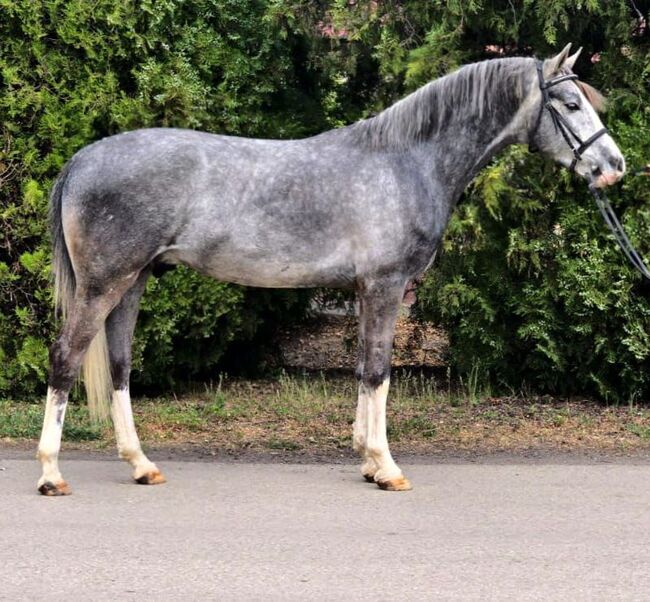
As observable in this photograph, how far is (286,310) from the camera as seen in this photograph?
368 inches

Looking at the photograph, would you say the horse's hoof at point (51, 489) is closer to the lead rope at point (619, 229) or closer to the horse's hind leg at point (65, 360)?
the horse's hind leg at point (65, 360)

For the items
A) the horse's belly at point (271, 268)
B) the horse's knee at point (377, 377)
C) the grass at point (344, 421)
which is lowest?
the grass at point (344, 421)

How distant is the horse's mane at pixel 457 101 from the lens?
20.2ft

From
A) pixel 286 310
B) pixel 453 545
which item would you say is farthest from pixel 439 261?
pixel 453 545

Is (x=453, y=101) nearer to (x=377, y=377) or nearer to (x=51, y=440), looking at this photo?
(x=377, y=377)

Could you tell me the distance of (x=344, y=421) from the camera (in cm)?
791

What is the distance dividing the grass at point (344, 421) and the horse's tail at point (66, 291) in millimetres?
1116

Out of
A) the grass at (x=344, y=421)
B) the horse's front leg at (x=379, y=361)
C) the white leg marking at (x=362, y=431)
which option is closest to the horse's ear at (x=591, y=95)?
the horse's front leg at (x=379, y=361)

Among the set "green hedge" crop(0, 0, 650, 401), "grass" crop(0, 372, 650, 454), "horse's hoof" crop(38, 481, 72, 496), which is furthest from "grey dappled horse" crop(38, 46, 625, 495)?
"green hedge" crop(0, 0, 650, 401)

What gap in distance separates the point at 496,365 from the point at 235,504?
345 centimetres

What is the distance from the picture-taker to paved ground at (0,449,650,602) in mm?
4539

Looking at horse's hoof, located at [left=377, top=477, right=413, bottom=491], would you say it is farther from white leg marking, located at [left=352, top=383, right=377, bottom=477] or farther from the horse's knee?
the horse's knee

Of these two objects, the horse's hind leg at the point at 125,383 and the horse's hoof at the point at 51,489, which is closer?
the horse's hoof at the point at 51,489

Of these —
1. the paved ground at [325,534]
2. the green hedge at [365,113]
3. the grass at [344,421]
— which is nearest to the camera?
the paved ground at [325,534]
